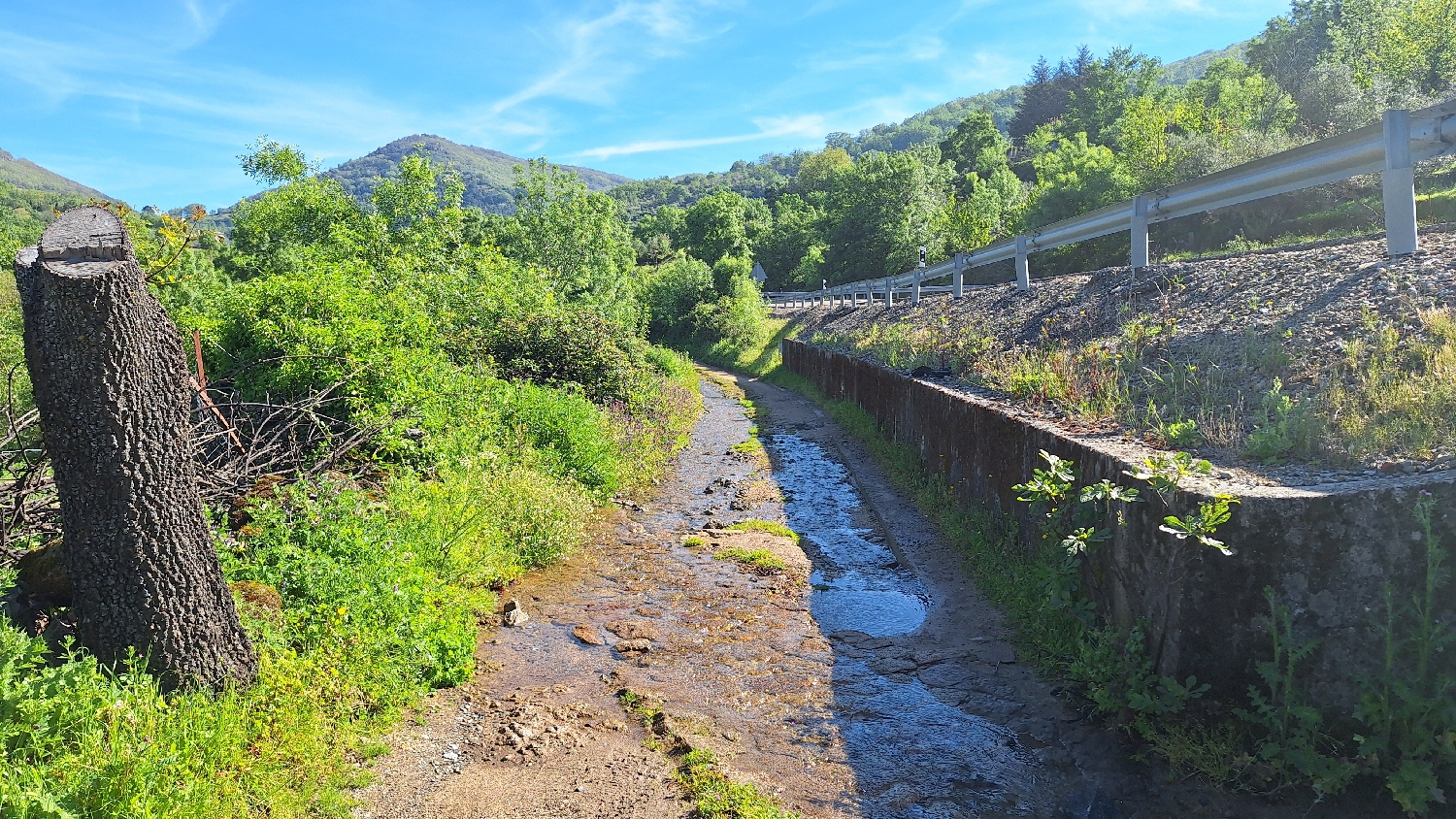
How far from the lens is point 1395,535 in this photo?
3.90 metres

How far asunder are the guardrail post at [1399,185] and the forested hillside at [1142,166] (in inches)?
511

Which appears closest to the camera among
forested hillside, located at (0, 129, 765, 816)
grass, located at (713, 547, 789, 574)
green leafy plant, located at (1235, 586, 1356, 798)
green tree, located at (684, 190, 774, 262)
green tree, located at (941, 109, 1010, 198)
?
forested hillside, located at (0, 129, 765, 816)

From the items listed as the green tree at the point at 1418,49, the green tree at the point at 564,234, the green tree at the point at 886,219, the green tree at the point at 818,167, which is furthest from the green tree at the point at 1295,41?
the green tree at the point at 818,167

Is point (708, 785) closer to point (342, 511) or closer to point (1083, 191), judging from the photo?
point (342, 511)

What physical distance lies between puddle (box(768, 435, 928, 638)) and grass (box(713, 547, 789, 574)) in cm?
39

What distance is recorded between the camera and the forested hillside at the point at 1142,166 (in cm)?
2794

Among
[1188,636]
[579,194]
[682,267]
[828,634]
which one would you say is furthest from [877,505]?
[682,267]

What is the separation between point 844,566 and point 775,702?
336 cm

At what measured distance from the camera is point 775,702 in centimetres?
561

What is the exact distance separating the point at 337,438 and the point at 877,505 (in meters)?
6.29

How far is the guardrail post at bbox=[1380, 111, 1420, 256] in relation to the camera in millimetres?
5992

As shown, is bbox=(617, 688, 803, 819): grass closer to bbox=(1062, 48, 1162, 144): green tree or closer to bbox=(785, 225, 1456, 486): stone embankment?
bbox=(785, 225, 1456, 486): stone embankment

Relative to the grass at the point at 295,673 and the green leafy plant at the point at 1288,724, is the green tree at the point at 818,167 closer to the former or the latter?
the grass at the point at 295,673

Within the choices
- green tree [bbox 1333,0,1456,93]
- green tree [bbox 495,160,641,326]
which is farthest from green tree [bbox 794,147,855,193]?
green tree [bbox 495,160,641,326]
